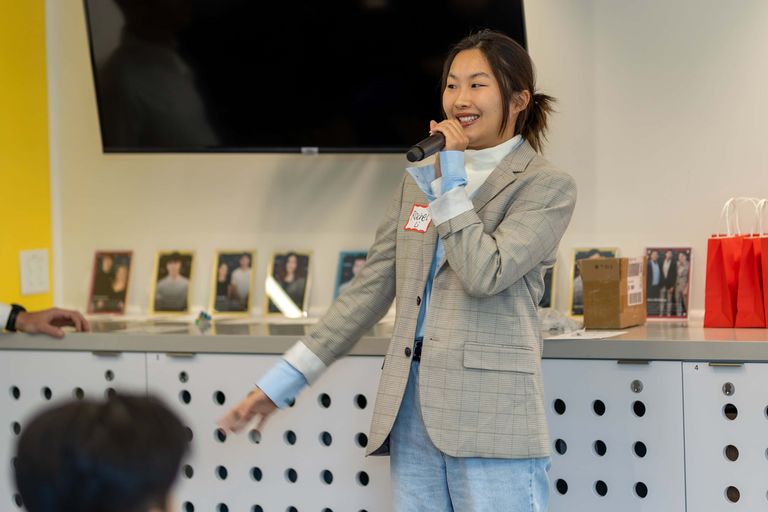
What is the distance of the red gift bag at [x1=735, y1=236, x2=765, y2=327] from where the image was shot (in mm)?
2932

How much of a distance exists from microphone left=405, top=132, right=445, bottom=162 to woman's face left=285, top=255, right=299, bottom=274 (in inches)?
63.5

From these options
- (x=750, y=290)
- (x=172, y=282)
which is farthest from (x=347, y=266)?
(x=750, y=290)

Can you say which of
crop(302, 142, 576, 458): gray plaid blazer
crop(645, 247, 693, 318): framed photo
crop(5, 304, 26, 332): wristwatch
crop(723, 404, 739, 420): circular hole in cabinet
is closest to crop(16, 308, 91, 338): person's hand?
crop(5, 304, 26, 332): wristwatch

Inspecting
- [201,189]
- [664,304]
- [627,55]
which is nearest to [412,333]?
[664,304]

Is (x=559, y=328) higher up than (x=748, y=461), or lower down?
higher up

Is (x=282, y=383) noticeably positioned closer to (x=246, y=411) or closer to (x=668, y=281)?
(x=246, y=411)

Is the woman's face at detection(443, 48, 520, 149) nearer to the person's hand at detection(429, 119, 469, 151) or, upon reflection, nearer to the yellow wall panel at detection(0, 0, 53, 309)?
the person's hand at detection(429, 119, 469, 151)

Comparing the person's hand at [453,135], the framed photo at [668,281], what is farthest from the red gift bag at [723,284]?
the person's hand at [453,135]

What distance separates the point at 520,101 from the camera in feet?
7.29

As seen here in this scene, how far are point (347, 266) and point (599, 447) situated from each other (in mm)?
1214

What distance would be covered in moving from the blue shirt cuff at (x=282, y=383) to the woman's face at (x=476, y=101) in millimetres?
636

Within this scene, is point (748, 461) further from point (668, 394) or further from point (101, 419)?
point (101, 419)

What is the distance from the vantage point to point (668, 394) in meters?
2.62

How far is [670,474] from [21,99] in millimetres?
2626
